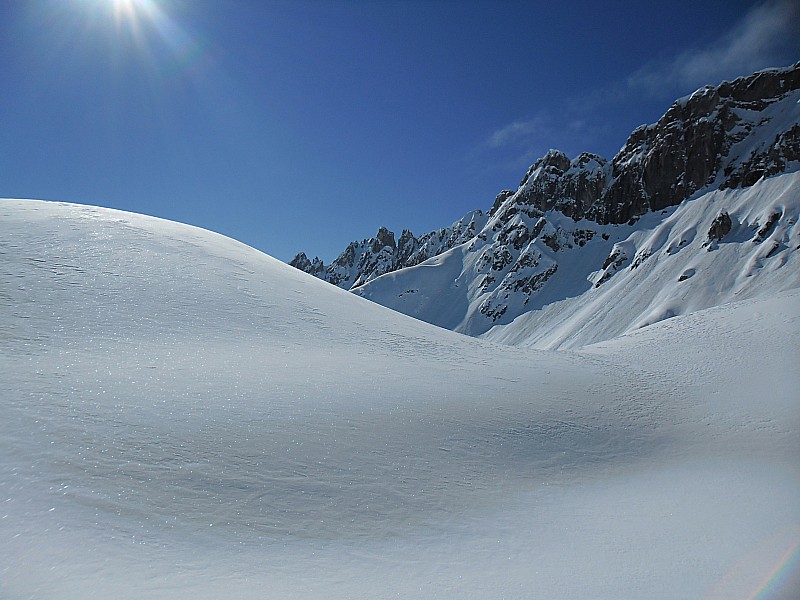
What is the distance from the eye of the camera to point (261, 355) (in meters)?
11.8

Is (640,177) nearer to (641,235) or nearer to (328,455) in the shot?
(641,235)

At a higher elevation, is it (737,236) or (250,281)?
(737,236)

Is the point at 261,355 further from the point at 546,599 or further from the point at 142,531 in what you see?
the point at 546,599

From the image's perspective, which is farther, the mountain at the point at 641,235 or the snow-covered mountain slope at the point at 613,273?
the mountain at the point at 641,235

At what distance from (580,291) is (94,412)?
12389 centimetres

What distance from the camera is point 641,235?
120250mm

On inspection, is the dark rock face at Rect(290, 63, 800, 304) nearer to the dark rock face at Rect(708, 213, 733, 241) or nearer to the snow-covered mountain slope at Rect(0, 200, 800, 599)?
the dark rock face at Rect(708, 213, 733, 241)

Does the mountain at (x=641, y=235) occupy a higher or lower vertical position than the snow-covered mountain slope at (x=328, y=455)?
higher

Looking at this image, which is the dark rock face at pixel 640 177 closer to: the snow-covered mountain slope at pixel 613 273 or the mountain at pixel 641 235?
the mountain at pixel 641 235

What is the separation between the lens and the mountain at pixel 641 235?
86.5 metres

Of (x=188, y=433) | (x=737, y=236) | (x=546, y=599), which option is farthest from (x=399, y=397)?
(x=737, y=236)

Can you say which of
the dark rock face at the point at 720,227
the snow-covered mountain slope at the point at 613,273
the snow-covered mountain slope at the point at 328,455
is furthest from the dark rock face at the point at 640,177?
the snow-covered mountain slope at the point at 328,455

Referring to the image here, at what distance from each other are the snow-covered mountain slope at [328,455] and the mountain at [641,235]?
3031 inches

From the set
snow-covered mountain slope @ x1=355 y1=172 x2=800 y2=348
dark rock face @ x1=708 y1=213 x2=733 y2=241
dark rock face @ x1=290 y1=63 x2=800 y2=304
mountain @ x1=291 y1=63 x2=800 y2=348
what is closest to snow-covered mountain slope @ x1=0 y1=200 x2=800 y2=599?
snow-covered mountain slope @ x1=355 y1=172 x2=800 y2=348
